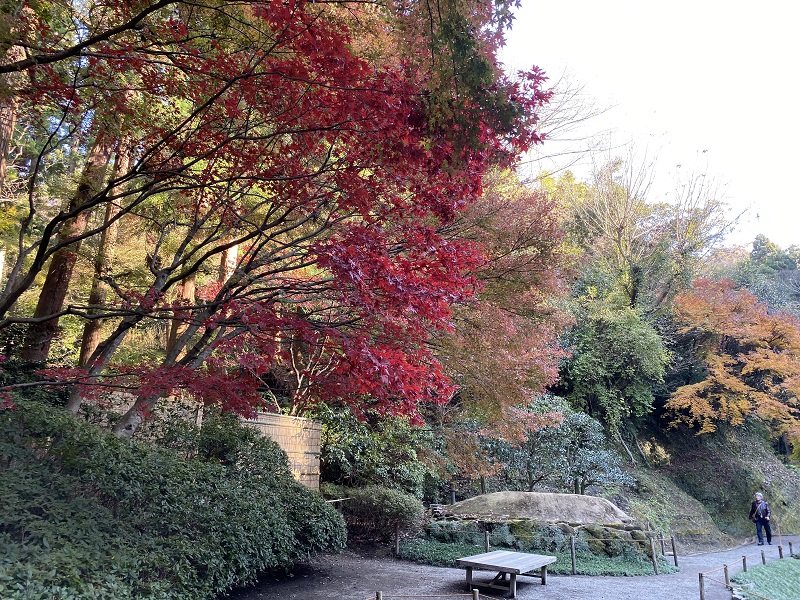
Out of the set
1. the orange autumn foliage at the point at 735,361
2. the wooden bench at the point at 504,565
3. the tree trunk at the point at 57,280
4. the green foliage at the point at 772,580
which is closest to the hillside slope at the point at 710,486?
the orange autumn foliage at the point at 735,361

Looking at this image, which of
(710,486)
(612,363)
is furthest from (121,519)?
(710,486)

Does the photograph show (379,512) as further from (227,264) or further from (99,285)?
(99,285)

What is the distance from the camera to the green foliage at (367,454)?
10.2 meters

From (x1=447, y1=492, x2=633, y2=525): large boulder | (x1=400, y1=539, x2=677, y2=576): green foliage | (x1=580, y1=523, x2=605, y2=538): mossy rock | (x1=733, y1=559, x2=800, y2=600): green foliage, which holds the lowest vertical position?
(x1=733, y1=559, x2=800, y2=600): green foliage

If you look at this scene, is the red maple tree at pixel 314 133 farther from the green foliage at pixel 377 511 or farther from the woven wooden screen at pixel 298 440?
the green foliage at pixel 377 511

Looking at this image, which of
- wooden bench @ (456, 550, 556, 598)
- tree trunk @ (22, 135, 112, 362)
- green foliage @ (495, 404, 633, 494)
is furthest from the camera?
green foliage @ (495, 404, 633, 494)

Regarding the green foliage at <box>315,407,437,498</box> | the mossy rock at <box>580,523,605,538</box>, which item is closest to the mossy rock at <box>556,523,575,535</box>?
the mossy rock at <box>580,523,605,538</box>

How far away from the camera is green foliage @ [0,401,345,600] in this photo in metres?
3.89

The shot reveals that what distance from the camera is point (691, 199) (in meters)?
19.9

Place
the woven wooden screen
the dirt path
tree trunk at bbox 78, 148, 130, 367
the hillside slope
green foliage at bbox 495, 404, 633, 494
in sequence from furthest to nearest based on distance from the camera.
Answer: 1. the hillside slope
2. green foliage at bbox 495, 404, 633, 494
3. the woven wooden screen
4. tree trunk at bbox 78, 148, 130, 367
5. the dirt path

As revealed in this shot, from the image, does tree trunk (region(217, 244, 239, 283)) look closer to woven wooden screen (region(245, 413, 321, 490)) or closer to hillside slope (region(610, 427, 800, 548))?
woven wooden screen (region(245, 413, 321, 490))

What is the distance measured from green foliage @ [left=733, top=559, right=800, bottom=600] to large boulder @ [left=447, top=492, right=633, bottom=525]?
84.1 inches

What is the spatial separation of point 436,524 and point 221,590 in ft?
18.7

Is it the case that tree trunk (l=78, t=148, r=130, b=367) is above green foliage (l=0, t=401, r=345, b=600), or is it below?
above
